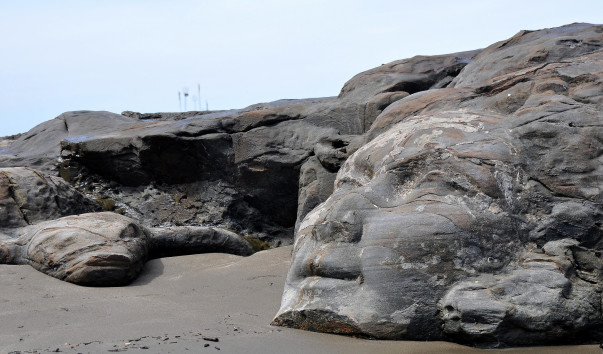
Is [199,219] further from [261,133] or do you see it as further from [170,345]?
[170,345]

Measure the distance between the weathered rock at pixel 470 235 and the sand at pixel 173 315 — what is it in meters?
0.15

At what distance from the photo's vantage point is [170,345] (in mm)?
4363

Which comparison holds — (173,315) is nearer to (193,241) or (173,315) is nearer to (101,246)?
(101,246)

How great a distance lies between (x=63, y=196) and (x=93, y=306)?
3671mm

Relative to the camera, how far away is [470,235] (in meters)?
4.79

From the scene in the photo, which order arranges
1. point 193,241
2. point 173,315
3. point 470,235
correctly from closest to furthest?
1. point 470,235
2. point 173,315
3. point 193,241

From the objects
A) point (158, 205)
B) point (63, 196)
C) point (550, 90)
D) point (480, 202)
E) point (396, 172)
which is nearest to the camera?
point (480, 202)

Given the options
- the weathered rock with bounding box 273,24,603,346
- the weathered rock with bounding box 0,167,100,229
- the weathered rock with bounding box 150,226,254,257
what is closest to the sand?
the weathered rock with bounding box 273,24,603,346

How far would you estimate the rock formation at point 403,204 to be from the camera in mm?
4602

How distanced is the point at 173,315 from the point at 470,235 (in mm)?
2106


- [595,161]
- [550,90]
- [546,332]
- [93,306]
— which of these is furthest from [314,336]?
[550,90]

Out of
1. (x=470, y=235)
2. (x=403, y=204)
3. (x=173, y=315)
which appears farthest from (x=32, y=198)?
(x=470, y=235)

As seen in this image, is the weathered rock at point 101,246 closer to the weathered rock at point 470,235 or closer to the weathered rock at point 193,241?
the weathered rock at point 193,241

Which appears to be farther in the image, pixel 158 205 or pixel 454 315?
pixel 158 205
